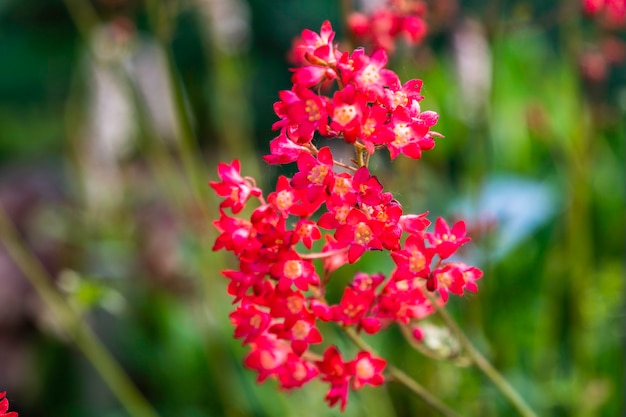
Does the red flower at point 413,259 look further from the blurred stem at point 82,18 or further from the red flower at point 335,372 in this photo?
the blurred stem at point 82,18

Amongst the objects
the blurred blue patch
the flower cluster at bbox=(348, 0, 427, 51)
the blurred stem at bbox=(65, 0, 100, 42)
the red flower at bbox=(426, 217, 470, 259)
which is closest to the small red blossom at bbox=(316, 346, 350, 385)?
the red flower at bbox=(426, 217, 470, 259)

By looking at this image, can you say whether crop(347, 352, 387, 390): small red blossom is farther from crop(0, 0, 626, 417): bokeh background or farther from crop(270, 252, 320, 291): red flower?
crop(0, 0, 626, 417): bokeh background

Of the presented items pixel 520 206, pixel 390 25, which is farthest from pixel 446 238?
pixel 520 206

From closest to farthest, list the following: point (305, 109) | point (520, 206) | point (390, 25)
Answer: point (305, 109) → point (390, 25) → point (520, 206)

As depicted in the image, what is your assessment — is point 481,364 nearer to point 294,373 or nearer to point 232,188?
point 294,373

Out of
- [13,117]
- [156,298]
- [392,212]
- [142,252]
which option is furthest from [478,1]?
[392,212]

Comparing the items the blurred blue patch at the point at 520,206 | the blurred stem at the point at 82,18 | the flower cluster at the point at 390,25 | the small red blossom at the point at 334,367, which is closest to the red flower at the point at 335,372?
the small red blossom at the point at 334,367

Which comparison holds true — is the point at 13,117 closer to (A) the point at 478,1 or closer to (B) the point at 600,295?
(A) the point at 478,1
